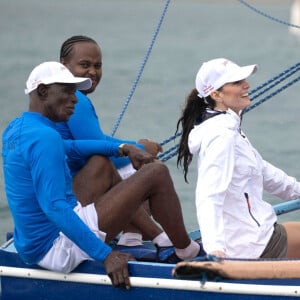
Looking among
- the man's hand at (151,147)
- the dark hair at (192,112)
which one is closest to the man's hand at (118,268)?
the dark hair at (192,112)

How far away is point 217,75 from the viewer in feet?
18.0

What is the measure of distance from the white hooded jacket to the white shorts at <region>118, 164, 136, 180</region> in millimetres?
745

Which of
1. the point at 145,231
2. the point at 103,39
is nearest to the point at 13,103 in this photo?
the point at 145,231

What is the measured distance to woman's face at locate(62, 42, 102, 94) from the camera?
6.11 meters

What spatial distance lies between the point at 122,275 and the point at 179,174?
7424 mm

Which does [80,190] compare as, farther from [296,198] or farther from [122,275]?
[296,198]

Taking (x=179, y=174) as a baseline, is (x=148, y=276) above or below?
above

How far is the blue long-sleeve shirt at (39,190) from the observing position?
5273mm

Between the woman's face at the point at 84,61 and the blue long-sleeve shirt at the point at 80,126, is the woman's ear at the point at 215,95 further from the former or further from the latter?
the woman's face at the point at 84,61

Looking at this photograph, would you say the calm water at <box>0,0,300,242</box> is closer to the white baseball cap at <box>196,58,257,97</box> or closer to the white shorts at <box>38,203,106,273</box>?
the white shorts at <box>38,203,106,273</box>

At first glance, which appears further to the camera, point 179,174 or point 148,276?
point 179,174

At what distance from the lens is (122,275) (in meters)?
5.48

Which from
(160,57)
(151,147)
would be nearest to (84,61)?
(151,147)

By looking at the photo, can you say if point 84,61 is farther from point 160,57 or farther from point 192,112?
point 160,57
